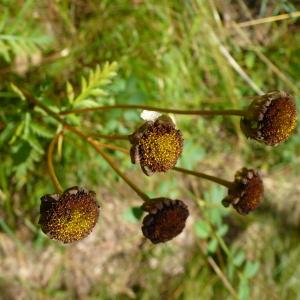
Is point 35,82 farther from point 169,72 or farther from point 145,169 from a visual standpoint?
point 145,169

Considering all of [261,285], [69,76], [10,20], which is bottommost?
[261,285]

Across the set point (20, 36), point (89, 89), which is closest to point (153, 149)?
point (89, 89)

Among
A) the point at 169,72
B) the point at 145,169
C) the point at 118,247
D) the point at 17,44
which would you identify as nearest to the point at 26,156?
the point at 17,44

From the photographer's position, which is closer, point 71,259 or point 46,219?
point 46,219

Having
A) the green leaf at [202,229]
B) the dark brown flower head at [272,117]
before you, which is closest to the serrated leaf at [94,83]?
the dark brown flower head at [272,117]

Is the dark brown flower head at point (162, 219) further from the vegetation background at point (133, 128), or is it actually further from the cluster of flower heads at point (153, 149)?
the vegetation background at point (133, 128)

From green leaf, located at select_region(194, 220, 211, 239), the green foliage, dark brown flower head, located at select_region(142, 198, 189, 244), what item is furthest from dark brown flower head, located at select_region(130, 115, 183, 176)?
green leaf, located at select_region(194, 220, 211, 239)

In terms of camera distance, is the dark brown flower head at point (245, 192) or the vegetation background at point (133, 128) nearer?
the dark brown flower head at point (245, 192)
